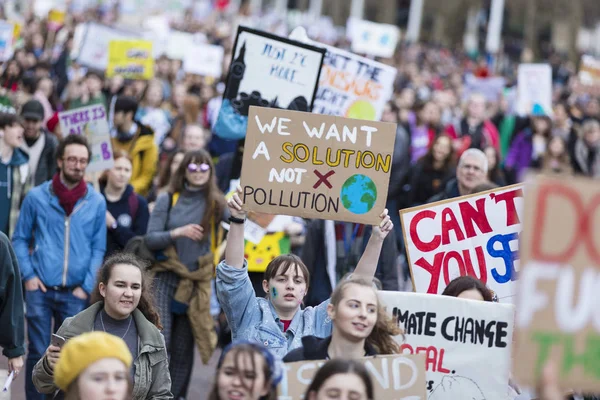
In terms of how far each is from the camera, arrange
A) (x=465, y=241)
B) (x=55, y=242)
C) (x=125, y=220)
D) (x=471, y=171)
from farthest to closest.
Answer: (x=471, y=171), (x=125, y=220), (x=55, y=242), (x=465, y=241)

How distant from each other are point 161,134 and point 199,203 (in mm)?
A: 5892

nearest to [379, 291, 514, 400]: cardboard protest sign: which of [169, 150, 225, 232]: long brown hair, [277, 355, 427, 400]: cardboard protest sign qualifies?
[277, 355, 427, 400]: cardboard protest sign

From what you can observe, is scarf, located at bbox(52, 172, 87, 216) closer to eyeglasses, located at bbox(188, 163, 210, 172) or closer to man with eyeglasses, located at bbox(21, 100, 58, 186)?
eyeglasses, located at bbox(188, 163, 210, 172)

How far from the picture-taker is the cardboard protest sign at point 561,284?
12.9 ft

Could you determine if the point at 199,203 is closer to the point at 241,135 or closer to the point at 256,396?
the point at 241,135

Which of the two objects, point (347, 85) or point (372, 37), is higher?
point (372, 37)

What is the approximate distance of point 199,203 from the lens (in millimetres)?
8336

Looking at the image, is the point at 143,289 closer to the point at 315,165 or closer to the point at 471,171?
the point at 315,165

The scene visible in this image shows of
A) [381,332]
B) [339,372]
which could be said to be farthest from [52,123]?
[339,372]

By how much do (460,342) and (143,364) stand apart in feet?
4.85

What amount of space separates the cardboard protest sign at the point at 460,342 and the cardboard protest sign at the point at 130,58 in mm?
10475

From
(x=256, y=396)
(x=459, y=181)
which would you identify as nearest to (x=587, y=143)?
(x=459, y=181)

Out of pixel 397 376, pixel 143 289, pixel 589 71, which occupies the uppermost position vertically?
pixel 589 71

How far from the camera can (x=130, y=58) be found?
16094mm
